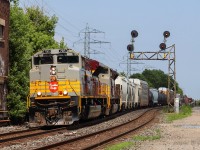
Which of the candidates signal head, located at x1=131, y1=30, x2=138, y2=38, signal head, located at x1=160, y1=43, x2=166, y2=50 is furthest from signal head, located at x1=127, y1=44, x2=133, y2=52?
signal head, located at x1=160, y1=43, x2=166, y2=50

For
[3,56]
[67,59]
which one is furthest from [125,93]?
[67,59]

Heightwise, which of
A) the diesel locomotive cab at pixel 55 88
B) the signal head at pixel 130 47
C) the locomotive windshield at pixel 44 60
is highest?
the signal head at pixel 130 47

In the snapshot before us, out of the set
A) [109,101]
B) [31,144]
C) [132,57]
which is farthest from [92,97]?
[132,57]

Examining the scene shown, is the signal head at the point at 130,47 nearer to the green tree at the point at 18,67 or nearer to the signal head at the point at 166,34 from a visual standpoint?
the signal head at the point at 166,34

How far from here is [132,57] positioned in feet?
160

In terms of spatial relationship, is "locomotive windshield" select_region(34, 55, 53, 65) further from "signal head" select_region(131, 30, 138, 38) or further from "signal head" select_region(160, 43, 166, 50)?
"signal head" select_region(160, 43, 166, 50)

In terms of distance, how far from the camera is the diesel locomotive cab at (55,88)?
23031 mm

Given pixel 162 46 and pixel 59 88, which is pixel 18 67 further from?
pixel 162 46

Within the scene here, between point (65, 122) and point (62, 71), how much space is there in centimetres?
264

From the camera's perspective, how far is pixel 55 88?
23438 millimetres

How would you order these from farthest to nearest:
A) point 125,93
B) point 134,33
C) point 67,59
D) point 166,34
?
point 166,34, point 134,33, point 125,93, point 67,59

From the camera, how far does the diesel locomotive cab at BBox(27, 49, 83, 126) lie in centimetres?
2303

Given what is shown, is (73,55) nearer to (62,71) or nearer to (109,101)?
(62,71)

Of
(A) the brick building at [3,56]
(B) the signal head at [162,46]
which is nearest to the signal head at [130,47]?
(B) the signal head at [162,46]
